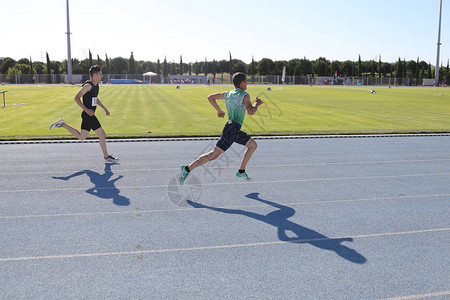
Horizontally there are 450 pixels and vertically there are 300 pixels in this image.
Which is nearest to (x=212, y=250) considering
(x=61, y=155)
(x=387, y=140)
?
(x=61, y=155)

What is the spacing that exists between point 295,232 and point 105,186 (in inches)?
147

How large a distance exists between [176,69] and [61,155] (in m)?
123

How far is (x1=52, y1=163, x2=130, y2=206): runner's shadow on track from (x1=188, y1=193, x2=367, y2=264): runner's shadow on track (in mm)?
1178

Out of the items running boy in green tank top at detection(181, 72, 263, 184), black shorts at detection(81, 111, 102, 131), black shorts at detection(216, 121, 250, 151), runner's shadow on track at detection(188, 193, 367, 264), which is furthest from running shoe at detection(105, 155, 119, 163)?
runner's shadow on track at detection(188, 193, 367, 264)

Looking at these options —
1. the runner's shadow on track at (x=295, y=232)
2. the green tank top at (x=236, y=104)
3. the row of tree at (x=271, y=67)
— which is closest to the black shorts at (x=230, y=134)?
the green tank top at (x=236, y=104)

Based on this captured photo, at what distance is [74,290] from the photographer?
12.3ft

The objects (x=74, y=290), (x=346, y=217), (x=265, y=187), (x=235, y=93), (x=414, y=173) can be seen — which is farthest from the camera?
(x=414, y=173)

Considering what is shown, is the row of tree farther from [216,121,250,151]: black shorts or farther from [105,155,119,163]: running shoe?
[216,121,250,151]: black shorts

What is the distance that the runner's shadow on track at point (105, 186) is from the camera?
6.55 m

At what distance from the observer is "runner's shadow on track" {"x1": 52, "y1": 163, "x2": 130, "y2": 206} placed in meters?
6.55

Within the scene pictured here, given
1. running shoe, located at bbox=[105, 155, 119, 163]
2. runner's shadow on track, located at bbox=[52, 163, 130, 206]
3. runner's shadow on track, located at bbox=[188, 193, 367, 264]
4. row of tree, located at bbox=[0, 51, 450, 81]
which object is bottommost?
runner's shadow on track, located at bbox=[188, 193, 367, 264]

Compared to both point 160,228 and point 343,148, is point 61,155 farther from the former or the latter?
point 343,148

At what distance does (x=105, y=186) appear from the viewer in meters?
7.28

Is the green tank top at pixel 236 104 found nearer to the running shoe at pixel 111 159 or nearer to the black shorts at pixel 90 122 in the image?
the running shoe at pixel 111 159
